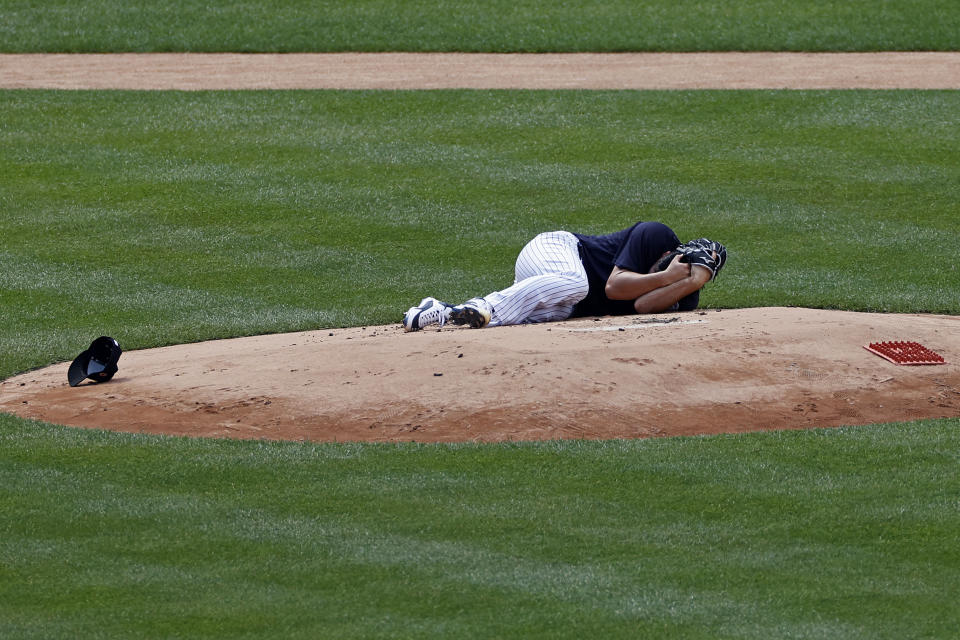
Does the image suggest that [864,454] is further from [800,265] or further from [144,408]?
[800,265]

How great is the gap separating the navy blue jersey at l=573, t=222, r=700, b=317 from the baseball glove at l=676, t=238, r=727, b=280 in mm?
130

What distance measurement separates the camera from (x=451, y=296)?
1107 centimetres

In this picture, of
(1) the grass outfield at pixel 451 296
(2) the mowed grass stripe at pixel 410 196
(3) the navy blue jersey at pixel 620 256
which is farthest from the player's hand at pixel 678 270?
(1) the grass outfield at pixel 451 296

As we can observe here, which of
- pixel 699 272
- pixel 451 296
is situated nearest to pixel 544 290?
pixel 699 272

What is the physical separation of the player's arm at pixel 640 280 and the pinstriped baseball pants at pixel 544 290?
0.19 metres

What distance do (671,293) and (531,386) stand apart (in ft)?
6.16

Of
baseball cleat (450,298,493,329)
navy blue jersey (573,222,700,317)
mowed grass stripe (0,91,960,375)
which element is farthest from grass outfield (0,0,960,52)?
baseball cleat (450,298,493,329)

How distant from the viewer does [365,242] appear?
12.7 meters

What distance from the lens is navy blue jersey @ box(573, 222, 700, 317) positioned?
9352mm

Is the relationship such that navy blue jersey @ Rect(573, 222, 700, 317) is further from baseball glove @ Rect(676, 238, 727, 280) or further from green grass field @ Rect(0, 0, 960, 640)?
green grass field @ Rect(0, 0, 960, 640)

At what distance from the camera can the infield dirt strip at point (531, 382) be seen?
24.8 feet

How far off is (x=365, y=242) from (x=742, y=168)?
14.3 ft

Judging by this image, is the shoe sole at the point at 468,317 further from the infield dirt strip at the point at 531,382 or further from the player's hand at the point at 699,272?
the player's hand at the point at 699,272

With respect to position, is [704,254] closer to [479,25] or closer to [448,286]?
[448,286]
